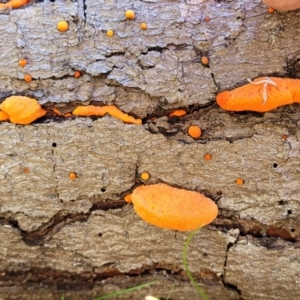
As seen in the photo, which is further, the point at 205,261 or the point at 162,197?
the point at 205,261

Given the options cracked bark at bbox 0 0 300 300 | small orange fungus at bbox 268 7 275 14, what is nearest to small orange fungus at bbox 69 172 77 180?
cracked bark at bbox 0 0 300 300

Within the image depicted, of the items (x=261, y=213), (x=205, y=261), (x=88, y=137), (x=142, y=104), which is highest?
(x=142, y=104)

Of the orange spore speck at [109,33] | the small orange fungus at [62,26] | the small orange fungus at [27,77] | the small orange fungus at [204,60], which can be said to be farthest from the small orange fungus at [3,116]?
the small orange fungus at [204,60]

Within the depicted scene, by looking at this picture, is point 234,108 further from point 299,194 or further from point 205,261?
point 205,261

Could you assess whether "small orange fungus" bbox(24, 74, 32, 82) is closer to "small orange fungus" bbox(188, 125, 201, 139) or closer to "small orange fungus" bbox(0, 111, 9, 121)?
"small orange fungus" bbox(0, 111, 9, 121)

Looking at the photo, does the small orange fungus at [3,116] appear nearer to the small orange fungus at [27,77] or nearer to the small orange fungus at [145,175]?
the small orange fungus at [27,77]

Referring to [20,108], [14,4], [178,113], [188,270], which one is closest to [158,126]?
[178,113]

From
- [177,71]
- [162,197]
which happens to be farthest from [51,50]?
[162,197]
